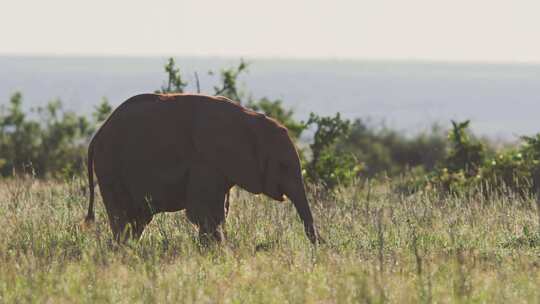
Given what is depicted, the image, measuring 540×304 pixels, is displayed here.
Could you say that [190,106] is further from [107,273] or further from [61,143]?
[61,143]

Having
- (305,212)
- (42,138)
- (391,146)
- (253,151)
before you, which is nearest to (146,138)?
(253,151)

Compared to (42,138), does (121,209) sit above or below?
above

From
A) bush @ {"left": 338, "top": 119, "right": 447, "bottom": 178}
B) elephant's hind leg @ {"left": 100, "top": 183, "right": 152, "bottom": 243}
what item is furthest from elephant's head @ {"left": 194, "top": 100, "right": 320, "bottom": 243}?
bush @ {"left": 338, "top": 119, "right": 447, "bottom": 178}

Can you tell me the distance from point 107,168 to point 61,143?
728 inches

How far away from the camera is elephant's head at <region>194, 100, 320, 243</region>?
32.3ft

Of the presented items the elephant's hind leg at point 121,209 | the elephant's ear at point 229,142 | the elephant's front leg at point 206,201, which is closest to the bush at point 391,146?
the elephant's hind leg at point 121,209

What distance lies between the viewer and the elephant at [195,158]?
9.84 metres

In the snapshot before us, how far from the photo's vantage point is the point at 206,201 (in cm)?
981

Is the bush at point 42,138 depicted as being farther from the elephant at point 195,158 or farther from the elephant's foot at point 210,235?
the elephant's foot at point 210,235

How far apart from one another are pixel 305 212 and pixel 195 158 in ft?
3.65

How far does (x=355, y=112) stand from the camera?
180 meters

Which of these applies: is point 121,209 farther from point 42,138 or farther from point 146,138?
point 42,138

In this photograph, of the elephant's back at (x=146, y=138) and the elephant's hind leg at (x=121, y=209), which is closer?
the elephant's back at (x=146, y=138)

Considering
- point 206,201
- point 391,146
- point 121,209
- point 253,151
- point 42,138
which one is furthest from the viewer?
point 391,146
